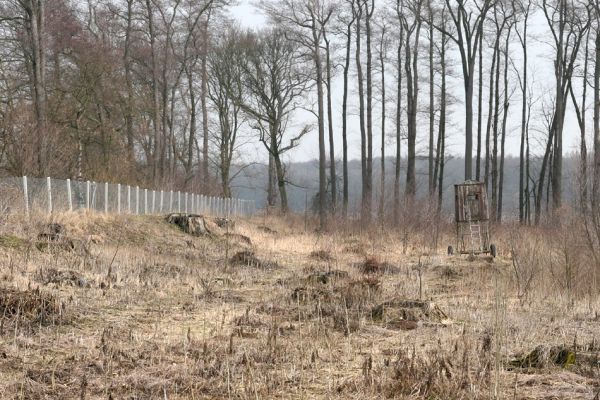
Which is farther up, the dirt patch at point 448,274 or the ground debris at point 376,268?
→ the ground debris at point 376,268

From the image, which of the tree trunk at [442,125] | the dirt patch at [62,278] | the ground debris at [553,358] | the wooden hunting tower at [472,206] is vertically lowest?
the ground debris at [553,358]

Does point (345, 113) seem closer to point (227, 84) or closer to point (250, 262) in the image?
point (227, 84)

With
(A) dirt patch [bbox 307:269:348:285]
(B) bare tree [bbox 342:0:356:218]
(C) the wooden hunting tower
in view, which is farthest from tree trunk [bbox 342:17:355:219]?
(A) dirt patch [bbox 307:269:348:285]

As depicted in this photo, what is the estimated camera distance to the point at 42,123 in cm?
1845

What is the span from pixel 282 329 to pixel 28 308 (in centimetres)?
240

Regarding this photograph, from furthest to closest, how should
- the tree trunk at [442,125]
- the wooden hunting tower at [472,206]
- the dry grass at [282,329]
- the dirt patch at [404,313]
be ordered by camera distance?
the tree trunk at [442,125] < the wooden hunting tower at [472,206] < the dirt patch at [404,313] < the dry grass at [282,329]

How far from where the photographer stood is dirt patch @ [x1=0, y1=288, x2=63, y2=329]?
5988mm

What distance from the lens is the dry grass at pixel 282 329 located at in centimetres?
429

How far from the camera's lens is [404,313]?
23.3ft

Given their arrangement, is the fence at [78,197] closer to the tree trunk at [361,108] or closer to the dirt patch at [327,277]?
the dirt patch at [327,277]

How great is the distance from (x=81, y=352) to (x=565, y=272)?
7.50 m

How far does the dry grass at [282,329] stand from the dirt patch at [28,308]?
17mm

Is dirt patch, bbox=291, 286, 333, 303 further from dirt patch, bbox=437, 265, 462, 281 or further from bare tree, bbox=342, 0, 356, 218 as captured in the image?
bare tree, bbox=342, 0, 356, 218

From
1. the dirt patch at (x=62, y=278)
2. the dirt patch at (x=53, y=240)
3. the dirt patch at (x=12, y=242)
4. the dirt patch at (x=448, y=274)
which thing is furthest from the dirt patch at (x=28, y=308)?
the dirt patch at (x=448, y=274)
